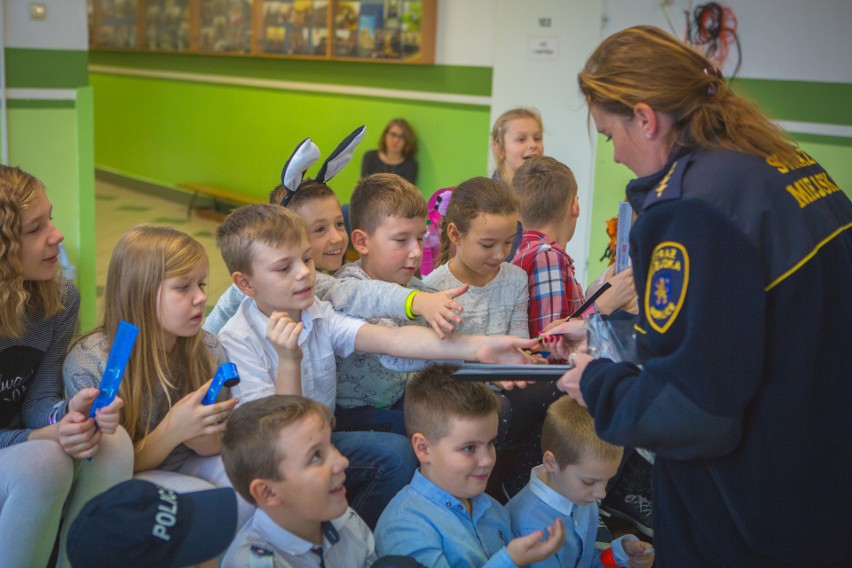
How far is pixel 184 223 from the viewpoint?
884cm

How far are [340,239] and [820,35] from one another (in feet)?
11.1

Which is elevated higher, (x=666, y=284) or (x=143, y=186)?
(x=666, y=284)

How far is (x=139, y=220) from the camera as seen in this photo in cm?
889

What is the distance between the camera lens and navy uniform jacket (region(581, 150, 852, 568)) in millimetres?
1480

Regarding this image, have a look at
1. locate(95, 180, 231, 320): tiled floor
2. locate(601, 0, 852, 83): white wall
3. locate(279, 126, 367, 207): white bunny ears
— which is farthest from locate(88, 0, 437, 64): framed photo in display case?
locate(279, 126, 367, 207): white bunny ears

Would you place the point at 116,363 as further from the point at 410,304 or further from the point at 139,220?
the point at 139,220

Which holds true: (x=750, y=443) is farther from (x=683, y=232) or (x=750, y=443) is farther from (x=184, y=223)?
(x=184, y=223)

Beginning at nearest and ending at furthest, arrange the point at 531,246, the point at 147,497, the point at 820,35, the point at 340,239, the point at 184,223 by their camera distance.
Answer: the point at 147,497 → the point at 340,239 → the point at 531,246 → the point at 820,35 → the point at 184,223

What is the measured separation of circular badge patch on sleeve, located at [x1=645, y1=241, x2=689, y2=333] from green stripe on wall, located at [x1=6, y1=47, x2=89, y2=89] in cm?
401

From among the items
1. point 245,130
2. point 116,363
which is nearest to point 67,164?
point 116,363

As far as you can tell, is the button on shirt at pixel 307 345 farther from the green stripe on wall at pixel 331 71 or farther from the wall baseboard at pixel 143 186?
the wall baseboard at pixel 143 186

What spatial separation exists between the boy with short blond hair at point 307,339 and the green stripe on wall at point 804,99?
10.3 feet

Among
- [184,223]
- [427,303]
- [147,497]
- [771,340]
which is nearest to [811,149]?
[427,303]

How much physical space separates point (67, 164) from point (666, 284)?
161 inches
